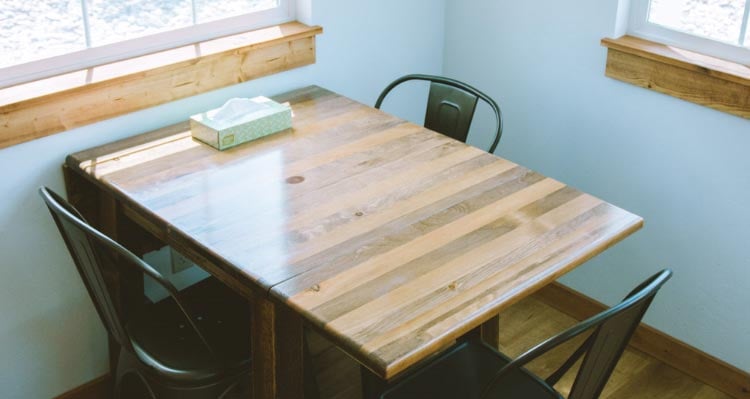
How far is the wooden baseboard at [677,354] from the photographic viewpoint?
2.89 m

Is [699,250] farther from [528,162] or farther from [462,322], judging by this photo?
[462,322]

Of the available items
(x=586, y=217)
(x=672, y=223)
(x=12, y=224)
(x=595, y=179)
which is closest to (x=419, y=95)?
(x=595, y=179)

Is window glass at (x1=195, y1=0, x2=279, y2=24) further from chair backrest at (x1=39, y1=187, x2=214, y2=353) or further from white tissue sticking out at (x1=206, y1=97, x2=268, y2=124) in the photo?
chair backrest at (x1=39, y1=187, x2=214, y2=353)

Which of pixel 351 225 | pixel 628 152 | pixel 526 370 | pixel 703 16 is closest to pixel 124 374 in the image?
pixel 351 225

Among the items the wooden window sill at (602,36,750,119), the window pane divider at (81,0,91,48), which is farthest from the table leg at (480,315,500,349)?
the window pane divider at (81,0,91,48)

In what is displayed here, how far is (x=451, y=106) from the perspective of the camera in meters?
2.92

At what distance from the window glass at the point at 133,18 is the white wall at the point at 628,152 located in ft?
3.74

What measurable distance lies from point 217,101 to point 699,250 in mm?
1600

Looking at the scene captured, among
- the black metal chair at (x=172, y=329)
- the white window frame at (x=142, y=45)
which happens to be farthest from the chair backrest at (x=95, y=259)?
the white window frame at (x=142, y=45)

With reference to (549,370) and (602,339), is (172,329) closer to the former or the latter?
(602,339)

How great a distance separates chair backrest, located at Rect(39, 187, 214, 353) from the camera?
204 cm

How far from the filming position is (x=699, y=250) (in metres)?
2.87

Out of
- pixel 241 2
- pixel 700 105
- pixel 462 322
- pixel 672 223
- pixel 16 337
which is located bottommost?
pixel 16 337

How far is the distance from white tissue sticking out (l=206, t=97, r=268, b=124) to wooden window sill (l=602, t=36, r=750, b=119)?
3.75 feet
